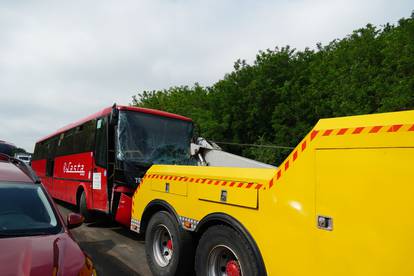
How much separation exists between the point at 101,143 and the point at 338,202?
6677 millimetres

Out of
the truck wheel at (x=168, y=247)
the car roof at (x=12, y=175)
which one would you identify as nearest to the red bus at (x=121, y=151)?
the truck wheel at (x=168, y=247)

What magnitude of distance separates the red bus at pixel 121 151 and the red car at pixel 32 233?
3.11 metres

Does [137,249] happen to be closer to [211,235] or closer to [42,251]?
[211,235]

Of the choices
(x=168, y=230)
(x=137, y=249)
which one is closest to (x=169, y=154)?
(x=137, y=249)

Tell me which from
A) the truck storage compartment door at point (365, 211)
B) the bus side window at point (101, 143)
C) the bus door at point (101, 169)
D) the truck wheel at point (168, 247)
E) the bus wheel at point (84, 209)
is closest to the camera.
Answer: the truck storage compartment door at point (365, 211)

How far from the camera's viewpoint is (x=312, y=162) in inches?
119

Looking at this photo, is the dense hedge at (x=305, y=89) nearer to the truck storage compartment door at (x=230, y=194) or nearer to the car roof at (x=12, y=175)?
the truck storage compartment door at (x=230, y=194)

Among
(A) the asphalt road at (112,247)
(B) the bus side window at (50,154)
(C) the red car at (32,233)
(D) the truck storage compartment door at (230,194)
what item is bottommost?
(A) the asphalt road at (112,247)

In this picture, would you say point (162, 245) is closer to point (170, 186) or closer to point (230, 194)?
point (170, 186)

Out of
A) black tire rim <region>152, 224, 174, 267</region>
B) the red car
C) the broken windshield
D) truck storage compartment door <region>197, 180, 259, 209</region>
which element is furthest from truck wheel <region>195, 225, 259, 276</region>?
the broken windshield

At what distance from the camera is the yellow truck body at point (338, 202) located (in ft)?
8.04

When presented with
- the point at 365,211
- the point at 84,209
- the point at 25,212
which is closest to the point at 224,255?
the point at 365,211

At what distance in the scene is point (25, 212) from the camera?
3.69 m

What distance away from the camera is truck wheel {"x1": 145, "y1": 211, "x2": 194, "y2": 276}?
14.8 ft
